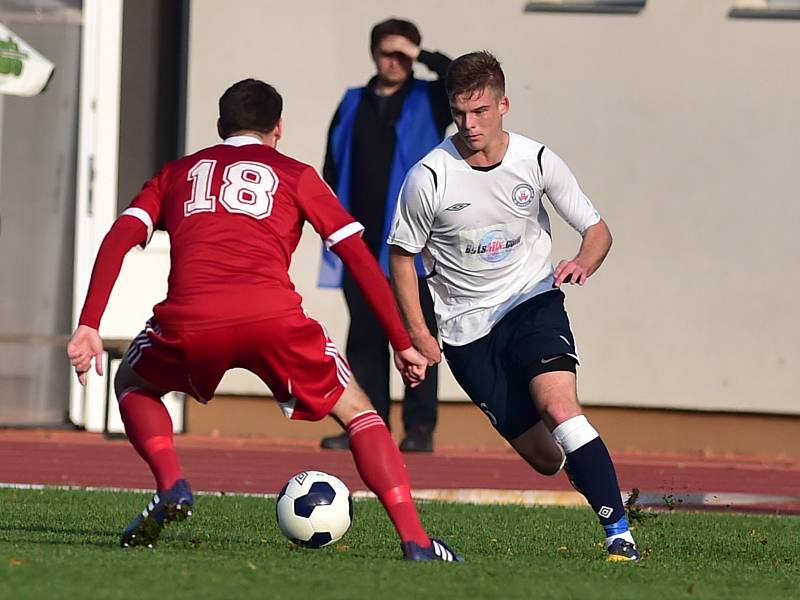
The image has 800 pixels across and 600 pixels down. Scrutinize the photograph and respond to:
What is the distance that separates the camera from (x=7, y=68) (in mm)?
12789

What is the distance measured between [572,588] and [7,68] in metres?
7.85

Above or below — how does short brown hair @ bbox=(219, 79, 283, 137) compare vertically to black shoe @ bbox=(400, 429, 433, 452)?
above

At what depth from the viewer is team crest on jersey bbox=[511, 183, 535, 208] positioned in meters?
7.74

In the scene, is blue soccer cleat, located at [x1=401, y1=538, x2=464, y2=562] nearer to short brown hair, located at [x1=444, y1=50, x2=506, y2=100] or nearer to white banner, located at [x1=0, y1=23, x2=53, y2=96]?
short brown hair, located at [x1=444, y1=50, x2=506, y2=100]

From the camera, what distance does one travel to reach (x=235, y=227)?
6.66 metres

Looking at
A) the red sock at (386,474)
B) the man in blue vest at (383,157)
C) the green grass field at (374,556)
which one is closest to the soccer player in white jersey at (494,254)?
the green grass field at (374,556)

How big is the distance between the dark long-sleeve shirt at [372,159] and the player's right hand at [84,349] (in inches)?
239

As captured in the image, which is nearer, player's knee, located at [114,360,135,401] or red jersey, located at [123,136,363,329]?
red jersey, located at [123,136,363,329]

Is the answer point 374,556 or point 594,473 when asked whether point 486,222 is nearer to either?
point 594,473

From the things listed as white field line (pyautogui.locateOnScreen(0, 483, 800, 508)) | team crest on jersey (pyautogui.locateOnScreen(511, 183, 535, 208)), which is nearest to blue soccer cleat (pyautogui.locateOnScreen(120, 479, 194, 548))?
team crest on jersey (pyautogui.locateOnScreen(511, 183, 535, 208))

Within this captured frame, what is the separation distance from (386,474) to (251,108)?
1.43 metres

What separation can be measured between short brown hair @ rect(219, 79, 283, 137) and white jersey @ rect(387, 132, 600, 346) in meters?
1.00

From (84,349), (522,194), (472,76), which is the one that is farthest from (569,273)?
(84,349)

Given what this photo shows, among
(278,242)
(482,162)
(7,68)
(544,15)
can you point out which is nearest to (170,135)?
(7,68)
